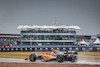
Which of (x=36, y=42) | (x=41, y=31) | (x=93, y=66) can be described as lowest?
(x=93, y=66)

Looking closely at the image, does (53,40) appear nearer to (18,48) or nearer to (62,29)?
(62,29)

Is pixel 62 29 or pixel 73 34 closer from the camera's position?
pixel 73 34

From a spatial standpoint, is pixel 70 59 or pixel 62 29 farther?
pixel 62 29

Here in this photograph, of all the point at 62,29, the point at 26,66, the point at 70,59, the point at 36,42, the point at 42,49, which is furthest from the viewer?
the point at 62,29

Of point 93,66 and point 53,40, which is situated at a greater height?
point 53,40

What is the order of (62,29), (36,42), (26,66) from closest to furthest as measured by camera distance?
(26,66), (36,42), (62,29)

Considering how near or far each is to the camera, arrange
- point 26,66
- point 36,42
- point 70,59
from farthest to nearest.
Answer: point 36,42 → point 70,59 → point 26,66

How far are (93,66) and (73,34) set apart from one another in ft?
61.1

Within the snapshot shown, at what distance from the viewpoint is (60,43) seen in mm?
27141

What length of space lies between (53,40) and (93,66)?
59.3 ft

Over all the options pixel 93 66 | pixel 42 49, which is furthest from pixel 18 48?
pixel 93 66

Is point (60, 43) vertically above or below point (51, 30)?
below

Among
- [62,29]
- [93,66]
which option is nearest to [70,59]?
A: [93,66]

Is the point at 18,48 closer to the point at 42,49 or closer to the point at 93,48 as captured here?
the point at 42,49
